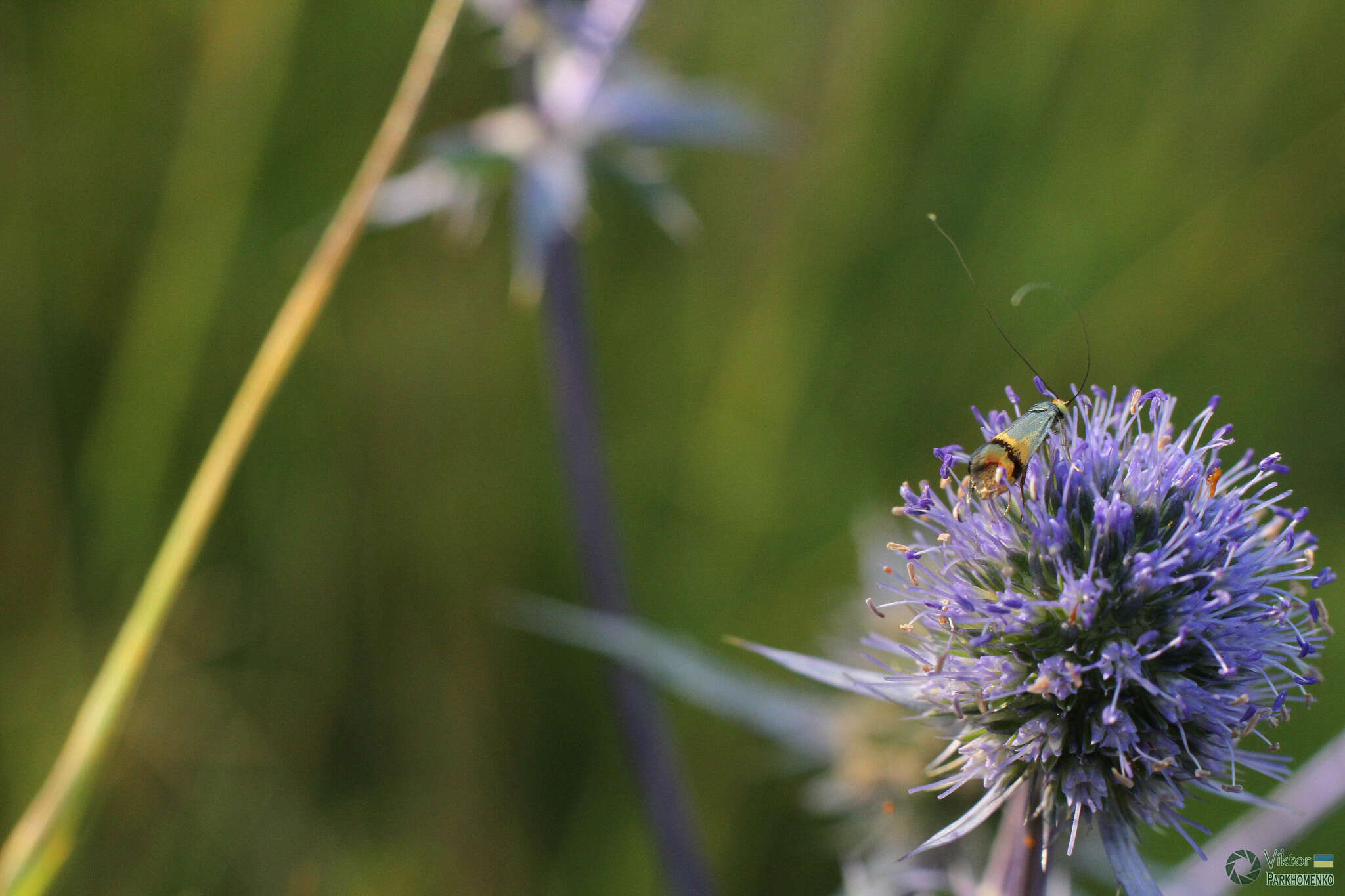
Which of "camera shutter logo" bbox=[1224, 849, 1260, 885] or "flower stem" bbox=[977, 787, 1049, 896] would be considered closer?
"flower stem" bbox=[977, 787, 1049, 896]

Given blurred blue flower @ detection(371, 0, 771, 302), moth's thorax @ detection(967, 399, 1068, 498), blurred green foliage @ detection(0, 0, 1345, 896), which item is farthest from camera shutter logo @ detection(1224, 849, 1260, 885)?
blurred blue flower @ detection(371, 0, 771, 302)

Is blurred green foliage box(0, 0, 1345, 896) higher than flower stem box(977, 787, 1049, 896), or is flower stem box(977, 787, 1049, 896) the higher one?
blurred green foliage box(0, 0, 1345, 896)

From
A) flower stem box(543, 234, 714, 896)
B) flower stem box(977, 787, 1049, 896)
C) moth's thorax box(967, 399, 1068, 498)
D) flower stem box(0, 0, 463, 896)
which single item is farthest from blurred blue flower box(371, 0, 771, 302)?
flower stem box(977, 787, 1049, 896)

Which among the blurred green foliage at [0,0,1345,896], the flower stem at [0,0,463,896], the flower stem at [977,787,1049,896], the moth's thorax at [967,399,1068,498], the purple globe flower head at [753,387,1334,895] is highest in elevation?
the blurred green foliage at [0,0,1345,896]

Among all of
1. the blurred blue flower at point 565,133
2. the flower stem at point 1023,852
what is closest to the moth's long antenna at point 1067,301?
the flower stem at point 1023,852

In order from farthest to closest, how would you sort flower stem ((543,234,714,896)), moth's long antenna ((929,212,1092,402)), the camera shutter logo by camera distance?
flower stem ((543,234,714,896)), the camera shutter logo, moth's long antenna ((929,212,1092,402))

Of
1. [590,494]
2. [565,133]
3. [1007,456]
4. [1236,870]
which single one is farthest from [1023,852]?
[565,133]

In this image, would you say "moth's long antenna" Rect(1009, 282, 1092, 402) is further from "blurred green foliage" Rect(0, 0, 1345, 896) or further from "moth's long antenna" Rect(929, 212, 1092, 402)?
"blurred green foliage" Rect(0, 0, 1345, 896)

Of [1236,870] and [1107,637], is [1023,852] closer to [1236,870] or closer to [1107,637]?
[1107,637]

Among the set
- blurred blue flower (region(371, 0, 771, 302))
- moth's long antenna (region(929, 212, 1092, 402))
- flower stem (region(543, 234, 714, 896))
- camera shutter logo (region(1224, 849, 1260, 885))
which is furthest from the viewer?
flower stem (region(543, 234, 714, 896))
